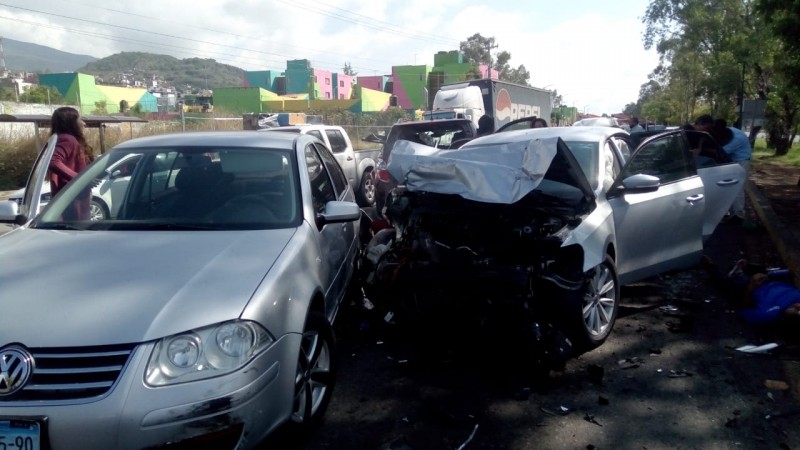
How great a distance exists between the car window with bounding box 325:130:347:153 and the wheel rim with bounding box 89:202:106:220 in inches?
362

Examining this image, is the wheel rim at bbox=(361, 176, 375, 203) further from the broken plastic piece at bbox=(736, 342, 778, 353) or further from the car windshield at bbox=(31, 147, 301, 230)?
the broken plastic piece at bbox=(736, 342, 778, 353)

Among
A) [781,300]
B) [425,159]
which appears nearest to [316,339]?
[425,159]

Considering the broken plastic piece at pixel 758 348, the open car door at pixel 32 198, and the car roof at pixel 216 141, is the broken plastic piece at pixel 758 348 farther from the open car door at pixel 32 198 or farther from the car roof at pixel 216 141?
the open car door at pixel 32 198

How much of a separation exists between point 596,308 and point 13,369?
392 cm

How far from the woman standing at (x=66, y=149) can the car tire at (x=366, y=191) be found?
24.9ft

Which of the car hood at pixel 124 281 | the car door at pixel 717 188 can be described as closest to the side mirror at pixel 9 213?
the car hood at pixel 124 281

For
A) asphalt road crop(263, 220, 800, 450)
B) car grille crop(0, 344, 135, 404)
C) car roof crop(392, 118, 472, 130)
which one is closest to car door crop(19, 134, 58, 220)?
car grille crop(0, 344, 135, 404)

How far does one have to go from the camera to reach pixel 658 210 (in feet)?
18.9

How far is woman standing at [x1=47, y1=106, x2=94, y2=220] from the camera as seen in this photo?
588 cm

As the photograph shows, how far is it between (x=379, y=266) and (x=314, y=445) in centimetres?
186

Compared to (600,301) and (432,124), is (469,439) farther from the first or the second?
(432,124)

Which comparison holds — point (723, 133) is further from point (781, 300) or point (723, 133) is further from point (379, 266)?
point (379, 266)

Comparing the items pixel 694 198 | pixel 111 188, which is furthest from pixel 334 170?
pixel 694 198

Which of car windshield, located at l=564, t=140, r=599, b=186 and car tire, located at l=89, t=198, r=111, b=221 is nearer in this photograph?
car tire, located at l=89, t=198, r=111, b=221
